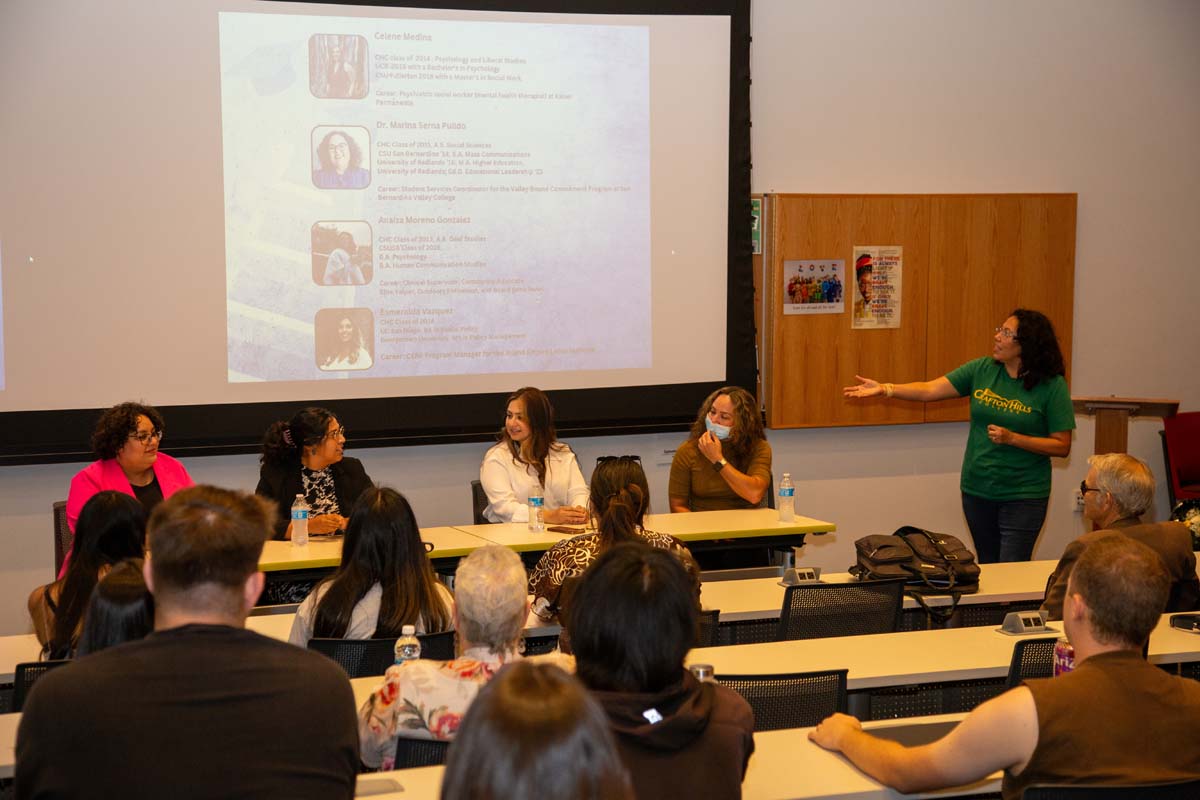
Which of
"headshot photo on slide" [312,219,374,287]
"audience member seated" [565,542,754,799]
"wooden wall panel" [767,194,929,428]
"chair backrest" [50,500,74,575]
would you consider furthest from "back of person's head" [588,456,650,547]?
"wooden wall panel" [767,194,929,428]

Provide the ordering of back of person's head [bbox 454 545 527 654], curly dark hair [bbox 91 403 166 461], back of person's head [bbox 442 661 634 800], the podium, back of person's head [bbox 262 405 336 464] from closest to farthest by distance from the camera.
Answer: back of person's head [bbox 442 661 634 800]
back of person's head [bbox 454 545 527 654]
curly dark hair [bbox 91 403 166 461]
back of person's head [bbox 262 405 336 464]
the podium

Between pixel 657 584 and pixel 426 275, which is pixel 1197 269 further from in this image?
pixel 657 584

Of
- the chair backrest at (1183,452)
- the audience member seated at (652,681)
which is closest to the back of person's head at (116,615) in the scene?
the audience member seated at (652,681)

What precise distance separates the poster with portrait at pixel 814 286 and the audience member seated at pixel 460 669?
182 inches

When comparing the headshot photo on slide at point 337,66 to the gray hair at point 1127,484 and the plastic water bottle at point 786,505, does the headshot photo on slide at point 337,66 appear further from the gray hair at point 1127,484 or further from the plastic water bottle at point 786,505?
the gray hair at point 1127,484

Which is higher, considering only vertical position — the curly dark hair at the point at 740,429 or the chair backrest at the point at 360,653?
the curly dark hair at the point at 740,429

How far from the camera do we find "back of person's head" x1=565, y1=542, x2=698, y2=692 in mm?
1946

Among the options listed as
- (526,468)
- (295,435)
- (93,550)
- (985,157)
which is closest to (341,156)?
(295,435)

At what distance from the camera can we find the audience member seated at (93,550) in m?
3.20

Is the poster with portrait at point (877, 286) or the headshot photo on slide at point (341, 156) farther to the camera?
the poster with portrait at point (877, 286)

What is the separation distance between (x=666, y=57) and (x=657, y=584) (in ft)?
17.2

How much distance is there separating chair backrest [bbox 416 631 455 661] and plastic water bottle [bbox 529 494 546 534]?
1920 mm

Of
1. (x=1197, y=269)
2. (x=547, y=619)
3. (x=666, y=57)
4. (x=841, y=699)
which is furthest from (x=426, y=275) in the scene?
(x=1197, y=269)

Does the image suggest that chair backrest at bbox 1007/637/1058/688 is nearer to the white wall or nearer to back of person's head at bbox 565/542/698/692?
back of person's head at bbox 565/542/698/692
